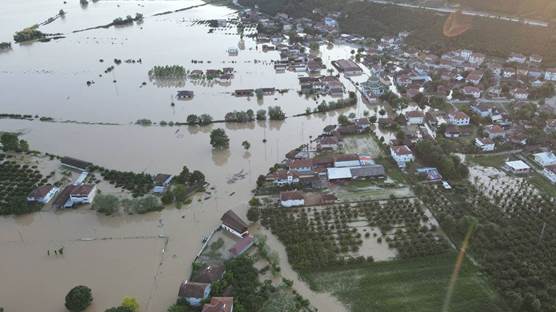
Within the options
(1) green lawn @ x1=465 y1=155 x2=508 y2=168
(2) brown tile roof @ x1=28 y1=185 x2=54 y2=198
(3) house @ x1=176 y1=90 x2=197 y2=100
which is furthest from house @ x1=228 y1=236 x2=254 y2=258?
(3) house @ x1=176 y1=90 x2=197 y2=100

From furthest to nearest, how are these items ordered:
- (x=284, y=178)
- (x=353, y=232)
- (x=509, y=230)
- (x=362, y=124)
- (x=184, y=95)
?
(x=184, y=95), (x=362, y=124), (x=284, y=178), (x=353, y=232), (x=509, y=230)

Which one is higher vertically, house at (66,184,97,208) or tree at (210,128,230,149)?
tree at (210,128,230,149)

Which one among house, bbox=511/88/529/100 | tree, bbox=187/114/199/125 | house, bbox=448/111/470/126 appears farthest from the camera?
house, bbox=511/88/529/100

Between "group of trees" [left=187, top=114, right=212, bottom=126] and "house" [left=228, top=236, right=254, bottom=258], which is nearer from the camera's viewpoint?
"house" [left=228, top=236, right=254, bottom=258]

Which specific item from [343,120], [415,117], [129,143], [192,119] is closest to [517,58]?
[415,117]

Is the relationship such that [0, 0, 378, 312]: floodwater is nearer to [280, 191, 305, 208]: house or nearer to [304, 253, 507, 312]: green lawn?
[304, 253, 507, 312]: green lawn

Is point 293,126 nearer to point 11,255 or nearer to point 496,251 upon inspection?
point 496,251

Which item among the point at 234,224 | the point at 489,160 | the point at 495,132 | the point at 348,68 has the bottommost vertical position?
the point at 234,224

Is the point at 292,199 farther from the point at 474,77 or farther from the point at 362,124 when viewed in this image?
the point at 474,77
